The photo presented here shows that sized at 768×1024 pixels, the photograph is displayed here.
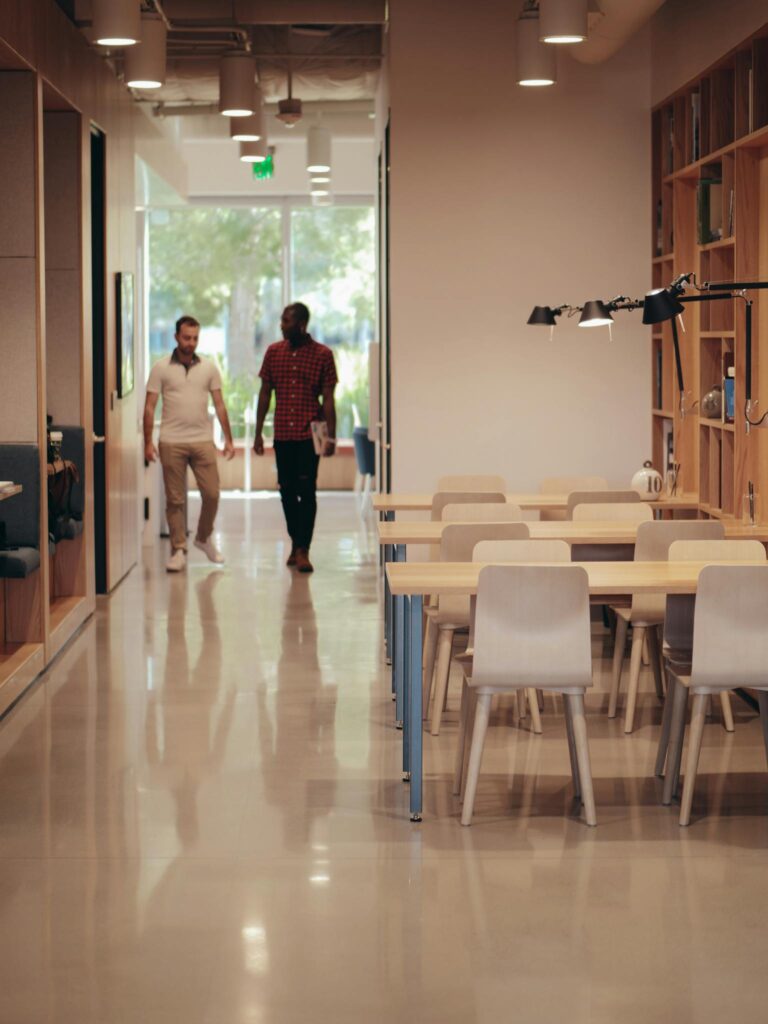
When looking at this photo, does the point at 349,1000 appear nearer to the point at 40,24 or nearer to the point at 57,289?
the point at 40,24

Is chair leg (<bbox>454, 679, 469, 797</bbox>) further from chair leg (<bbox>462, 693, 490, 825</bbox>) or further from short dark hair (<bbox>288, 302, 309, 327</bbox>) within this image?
short dark hair (<bbox>288, 302, 309, 327</bbox>)

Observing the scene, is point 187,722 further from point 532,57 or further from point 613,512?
point 532,57

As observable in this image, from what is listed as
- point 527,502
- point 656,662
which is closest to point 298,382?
point 527,502

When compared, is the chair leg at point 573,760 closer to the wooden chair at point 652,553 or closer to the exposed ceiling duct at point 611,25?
the wooden chair at point 652,553

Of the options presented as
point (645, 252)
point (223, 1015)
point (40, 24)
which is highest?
point (40, 24)

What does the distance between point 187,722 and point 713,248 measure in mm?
3981

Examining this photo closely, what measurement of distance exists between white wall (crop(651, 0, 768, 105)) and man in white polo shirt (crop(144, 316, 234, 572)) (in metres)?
3.82

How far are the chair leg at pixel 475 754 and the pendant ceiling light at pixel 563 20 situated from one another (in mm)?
3310

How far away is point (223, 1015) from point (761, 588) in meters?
2.36

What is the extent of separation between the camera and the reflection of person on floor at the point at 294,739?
17.1ft

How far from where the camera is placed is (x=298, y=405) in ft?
35.3

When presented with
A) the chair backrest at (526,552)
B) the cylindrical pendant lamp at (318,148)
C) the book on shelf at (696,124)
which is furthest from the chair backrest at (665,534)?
the cylindrical pendant lamp at (318,148)

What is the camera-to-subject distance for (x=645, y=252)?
31.0 ft

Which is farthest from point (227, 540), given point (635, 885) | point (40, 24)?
point (635, 885)
